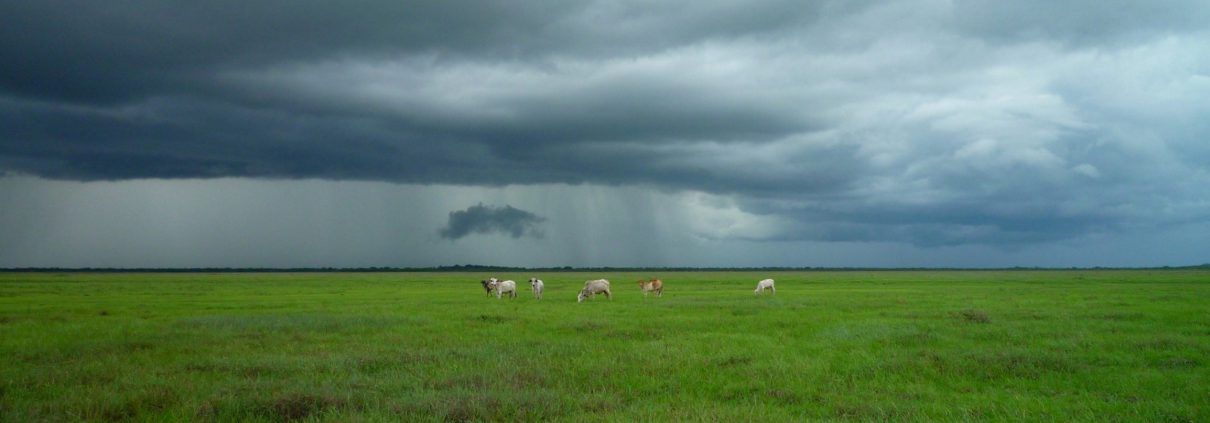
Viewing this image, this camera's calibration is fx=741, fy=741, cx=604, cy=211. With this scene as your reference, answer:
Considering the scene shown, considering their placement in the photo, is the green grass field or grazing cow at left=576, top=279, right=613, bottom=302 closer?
the green grass field

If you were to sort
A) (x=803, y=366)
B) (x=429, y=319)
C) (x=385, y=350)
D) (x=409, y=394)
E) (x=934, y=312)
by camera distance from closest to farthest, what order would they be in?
(x=409, y=394) < (x=803, y=366) < (x=385, y=350) < (x=429, y=319) < (x=934, y=312)

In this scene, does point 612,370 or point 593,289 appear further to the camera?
point 593,289

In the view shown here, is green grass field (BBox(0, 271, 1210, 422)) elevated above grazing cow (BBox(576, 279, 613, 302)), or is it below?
below

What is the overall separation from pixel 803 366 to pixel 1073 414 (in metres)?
4.61

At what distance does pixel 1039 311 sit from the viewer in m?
25.9

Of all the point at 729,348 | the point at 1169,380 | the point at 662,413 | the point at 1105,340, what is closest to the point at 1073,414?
the point at 1169,380

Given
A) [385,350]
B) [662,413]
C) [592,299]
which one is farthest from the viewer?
[592,299]

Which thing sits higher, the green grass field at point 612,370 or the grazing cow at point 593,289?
the grazing cow at point 593,289

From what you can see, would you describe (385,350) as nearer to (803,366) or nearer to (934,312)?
(803,366)

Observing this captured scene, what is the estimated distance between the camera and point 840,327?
20.1 meters

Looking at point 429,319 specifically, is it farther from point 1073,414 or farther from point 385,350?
point 1073,414

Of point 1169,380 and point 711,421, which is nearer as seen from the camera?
point 711,421

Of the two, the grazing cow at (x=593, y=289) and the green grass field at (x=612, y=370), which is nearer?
the green grass field at (x=612, y=370)

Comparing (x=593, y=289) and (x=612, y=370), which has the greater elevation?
(x=593, y=289)
